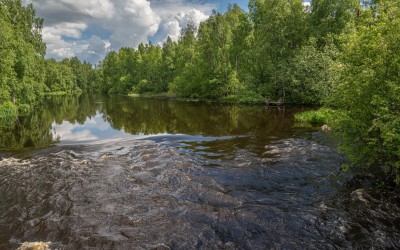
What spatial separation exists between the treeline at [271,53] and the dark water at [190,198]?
17.1m

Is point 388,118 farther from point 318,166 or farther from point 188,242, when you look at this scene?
point 188,242

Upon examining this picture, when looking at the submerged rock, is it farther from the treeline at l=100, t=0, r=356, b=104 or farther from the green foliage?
the treeline at l=100, t=0, r=356, b=104

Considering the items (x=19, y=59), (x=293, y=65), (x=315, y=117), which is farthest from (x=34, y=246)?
(x=19, y=59)

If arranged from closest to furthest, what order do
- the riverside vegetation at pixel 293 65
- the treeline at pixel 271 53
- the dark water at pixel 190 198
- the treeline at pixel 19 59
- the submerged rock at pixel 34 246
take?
1. the submerged rock at pixel 34 246
2. the dark water at pixel 190 198
3. the riverside vegetation at pixel 293 65
4. the treeline at pixel 19 59
5. the treeline at pixel 271 53

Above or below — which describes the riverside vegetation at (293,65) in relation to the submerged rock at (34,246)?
above

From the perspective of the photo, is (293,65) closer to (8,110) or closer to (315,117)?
(315,117)

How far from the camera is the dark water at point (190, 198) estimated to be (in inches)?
368

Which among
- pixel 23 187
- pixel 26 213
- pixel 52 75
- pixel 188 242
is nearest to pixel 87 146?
pixel 23 187

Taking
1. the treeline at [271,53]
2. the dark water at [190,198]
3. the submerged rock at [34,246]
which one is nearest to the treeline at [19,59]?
the dark water at [190,198]

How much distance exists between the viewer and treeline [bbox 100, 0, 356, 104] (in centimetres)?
4234

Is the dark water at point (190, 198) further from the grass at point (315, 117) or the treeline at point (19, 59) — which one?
the treeline at point (19, 59)

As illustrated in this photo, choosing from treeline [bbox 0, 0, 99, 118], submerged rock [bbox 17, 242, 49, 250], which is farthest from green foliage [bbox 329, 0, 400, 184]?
treeline [bbox 0, 0, 99, 118]

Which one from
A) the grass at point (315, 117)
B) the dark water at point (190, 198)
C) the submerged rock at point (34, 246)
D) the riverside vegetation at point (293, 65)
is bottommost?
the submerged rock at point (34, 246)

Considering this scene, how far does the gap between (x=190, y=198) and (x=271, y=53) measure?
1654 inches
